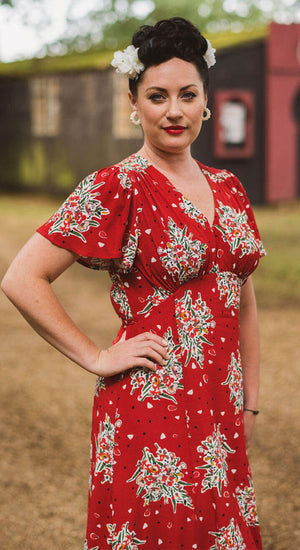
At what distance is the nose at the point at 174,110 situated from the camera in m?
1.81

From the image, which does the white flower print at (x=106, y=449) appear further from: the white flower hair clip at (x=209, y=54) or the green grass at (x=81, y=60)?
the green grass at (x=81, y=60)

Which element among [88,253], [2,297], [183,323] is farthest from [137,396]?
[2,297]

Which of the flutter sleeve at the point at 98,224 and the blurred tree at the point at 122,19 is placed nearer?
the flutter sleeve at the point at 98,224

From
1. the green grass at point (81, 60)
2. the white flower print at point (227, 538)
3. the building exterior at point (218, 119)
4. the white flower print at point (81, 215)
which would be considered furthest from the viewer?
the green grass at point (81, 60)

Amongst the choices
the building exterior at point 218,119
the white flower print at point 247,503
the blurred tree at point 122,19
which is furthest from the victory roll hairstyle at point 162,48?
the blurred tree at point 122,19

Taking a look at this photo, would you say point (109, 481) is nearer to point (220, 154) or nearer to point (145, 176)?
point (145, 176)

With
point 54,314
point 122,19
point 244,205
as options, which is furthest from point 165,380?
point 122,19

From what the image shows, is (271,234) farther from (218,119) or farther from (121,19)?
(121,19)

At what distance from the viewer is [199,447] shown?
1.85 metres

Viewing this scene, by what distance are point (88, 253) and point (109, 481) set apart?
67 centimetres

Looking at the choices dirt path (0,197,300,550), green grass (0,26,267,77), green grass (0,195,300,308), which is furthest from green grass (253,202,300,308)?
green grass (0,26,267,77)

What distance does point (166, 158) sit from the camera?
6.24 feet

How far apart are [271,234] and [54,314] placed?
36.5ft

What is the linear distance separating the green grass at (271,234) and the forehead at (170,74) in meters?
6.33
